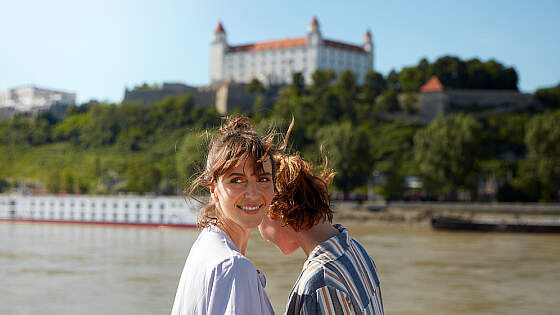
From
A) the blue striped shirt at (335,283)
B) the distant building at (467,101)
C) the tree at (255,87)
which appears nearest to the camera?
the blue striped shirt at (335,283)

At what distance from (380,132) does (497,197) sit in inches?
734

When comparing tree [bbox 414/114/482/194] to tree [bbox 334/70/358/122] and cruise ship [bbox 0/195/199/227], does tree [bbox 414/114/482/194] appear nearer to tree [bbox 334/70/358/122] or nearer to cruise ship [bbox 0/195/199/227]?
cruise ship [bbox 0/195/199/227]

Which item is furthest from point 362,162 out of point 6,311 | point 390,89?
point 6,311

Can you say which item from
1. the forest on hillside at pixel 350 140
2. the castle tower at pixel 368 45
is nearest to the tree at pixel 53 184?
the forest on hillside at pixel 350 140

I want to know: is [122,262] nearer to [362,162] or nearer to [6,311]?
[6,311]

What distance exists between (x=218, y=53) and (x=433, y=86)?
2926 centimetres

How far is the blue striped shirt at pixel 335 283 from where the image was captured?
1773mm

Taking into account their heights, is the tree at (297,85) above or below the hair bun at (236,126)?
above

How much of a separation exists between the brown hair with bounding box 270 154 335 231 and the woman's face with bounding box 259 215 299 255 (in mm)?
54

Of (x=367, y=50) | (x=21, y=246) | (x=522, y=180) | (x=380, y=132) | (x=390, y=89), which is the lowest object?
(x=21, y=246)

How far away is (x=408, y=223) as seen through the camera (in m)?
30.1

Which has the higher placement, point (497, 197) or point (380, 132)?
point (380, 132)

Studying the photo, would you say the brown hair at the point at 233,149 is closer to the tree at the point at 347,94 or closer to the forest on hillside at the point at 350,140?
the forest on hillside at the point at 350,140

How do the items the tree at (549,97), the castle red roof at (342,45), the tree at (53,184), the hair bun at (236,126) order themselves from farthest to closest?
the castle red roof at (342,45) → the tree at (549,97) → the tree at (53,184) → the hair bun at (236,126)
